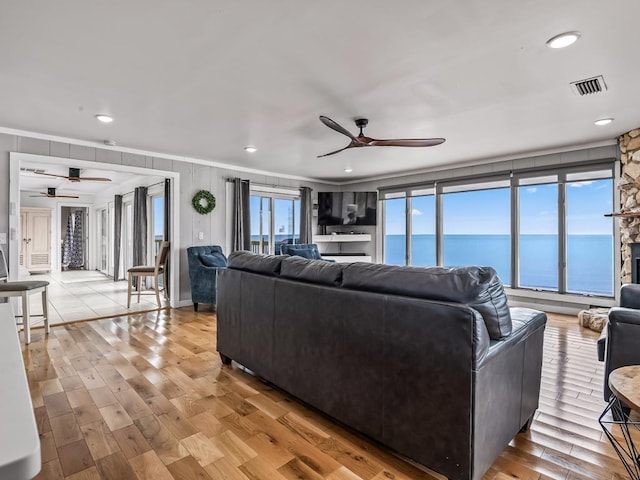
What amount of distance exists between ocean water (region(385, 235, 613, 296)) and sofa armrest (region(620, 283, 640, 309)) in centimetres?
148

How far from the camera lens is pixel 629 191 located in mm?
4316

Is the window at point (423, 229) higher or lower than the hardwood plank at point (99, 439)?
higher

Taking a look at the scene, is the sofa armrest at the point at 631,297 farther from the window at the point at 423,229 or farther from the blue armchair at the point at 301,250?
the blue armchair at the point at 301,250

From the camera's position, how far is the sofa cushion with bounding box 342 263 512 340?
5.08ft

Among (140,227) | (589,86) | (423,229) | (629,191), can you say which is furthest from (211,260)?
(629,191)

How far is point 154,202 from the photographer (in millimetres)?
7148

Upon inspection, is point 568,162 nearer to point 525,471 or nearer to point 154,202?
point 525,471

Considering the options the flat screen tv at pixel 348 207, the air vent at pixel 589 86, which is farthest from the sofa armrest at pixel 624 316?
the flat screen tv at pixel 348 207

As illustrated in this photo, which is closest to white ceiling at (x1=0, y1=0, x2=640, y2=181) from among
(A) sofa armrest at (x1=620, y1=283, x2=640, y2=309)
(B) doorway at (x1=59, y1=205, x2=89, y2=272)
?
(A) sofa armrest at (x1=620, y1=283, x2=640, y2=309)

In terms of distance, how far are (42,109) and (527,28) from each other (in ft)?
13.5

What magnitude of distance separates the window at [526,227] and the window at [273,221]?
A: 2.24 metres

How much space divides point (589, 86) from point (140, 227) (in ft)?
24.2

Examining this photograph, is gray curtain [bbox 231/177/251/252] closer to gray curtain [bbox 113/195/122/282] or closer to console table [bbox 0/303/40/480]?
gray curtain [bbox 113/195/122/282]

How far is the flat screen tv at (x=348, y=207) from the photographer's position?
7406mm
